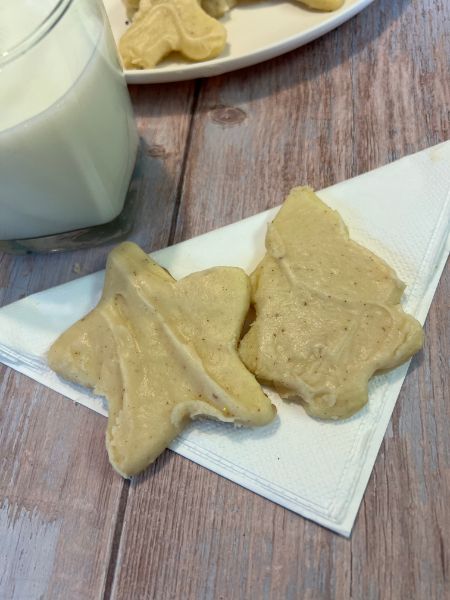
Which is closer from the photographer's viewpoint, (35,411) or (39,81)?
(39,81)

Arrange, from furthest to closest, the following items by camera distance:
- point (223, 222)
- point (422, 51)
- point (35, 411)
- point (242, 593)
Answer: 1. point (422, 51)
2. point (223, 222)
3. point (35, 411)
4. point (242, 593)

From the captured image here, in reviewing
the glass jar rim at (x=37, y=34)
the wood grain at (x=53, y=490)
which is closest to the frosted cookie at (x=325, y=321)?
the wood grain at (x=53, y=490)

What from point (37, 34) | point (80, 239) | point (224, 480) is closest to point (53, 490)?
point (224, 480)

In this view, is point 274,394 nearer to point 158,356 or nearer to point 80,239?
point 158,356

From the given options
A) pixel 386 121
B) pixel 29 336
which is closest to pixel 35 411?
pixel 29 336

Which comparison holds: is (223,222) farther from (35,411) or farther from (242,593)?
(242,593)
